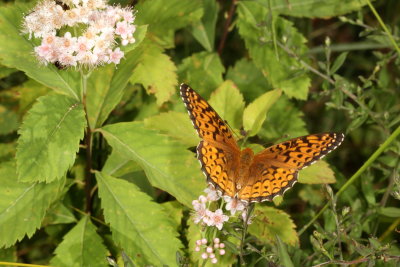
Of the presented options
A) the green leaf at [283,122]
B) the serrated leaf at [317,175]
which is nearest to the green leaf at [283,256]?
the serrated leaf at [317,175]

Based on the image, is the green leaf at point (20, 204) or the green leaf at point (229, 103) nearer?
the green leaf at point (20, 204)

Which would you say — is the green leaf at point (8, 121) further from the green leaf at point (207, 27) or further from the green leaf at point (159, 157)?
the green leaf at point (207, 27)

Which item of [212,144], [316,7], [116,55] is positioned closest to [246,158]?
[212,144]

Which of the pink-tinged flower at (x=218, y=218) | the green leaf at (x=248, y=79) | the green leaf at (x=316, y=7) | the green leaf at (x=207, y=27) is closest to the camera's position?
the pink-tinged flower at (x=218, y=218)

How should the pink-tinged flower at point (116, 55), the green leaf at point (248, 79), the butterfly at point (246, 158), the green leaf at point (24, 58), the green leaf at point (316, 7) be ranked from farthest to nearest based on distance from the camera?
the green leaf at point (248, 79)
the green leaf at point (316, 7)
the green leaf at point (24, 58)
the pink-tinged flower at point (116, 55)
the butterfly at point (246, 158)

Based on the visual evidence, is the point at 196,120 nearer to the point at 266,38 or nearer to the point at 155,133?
the point at 155,133

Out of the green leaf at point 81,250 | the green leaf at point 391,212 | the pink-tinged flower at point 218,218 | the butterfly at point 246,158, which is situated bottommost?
the green leaf at point 391,212

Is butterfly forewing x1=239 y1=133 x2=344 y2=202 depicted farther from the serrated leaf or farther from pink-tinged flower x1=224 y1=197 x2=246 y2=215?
the serrated leaf

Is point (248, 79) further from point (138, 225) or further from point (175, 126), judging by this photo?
point (138, 225)
